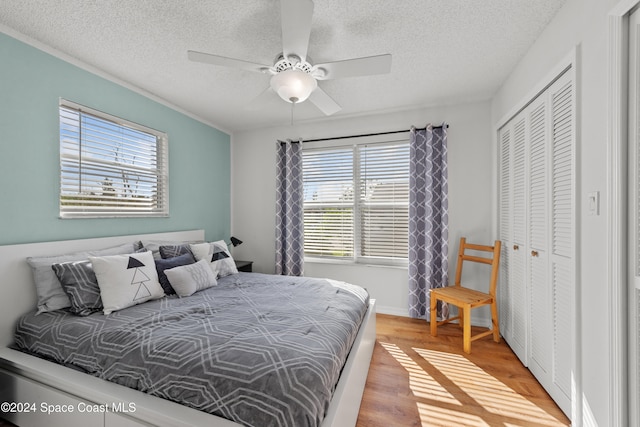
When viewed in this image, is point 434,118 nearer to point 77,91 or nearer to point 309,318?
point 309,318

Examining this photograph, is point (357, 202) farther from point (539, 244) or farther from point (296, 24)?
point (296, 24)

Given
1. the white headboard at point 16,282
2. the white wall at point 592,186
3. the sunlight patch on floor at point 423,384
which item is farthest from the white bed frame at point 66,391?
the white wall at point 592,186

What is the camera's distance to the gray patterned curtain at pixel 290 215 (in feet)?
12.3

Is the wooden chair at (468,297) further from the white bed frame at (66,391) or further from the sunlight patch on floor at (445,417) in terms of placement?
the white bed frame at (66,391)

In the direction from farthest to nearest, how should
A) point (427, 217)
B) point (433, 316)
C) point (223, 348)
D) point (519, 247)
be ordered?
point (427, 217) → point (433, 316) → point (519, 247) → point (223, 348)

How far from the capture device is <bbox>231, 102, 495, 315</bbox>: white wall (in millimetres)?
3125

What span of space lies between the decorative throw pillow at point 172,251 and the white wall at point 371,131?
1.48 metres

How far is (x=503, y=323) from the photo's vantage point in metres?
2.79

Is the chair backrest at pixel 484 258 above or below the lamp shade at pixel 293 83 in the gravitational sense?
below

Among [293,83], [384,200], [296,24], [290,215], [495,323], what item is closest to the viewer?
[296,24]

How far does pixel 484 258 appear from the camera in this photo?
9.70 feet

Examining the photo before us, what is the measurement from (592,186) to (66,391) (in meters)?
2.92

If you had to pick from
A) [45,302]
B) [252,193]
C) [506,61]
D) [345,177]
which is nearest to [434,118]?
[506,61]

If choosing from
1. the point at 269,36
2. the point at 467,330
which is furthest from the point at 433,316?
the point at 269,36
